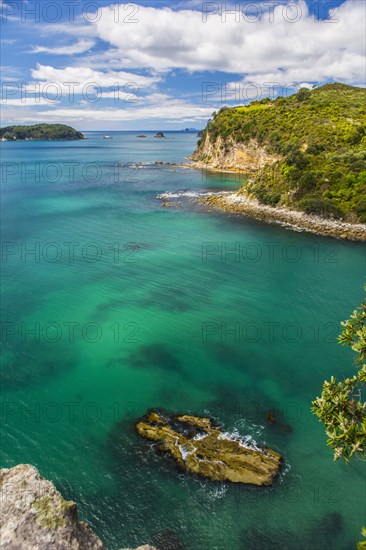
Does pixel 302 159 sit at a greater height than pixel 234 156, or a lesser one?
lesser

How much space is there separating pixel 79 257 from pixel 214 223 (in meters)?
26.4

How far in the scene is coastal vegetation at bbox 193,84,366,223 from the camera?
62.6 meters

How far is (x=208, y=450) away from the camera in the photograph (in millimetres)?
20781

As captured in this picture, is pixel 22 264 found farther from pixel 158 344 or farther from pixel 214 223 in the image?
pixel 214 223

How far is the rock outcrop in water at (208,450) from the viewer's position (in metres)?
19.7

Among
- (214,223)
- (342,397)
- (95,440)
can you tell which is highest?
(214,223)

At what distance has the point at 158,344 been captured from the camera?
30875mm

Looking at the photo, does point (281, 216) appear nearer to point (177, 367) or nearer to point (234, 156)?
point (177, 367)

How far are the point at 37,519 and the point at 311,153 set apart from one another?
76779 millimetres

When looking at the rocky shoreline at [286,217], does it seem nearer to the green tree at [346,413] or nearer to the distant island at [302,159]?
the distant island at [302,159]

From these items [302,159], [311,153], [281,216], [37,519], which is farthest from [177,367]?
[311,153]

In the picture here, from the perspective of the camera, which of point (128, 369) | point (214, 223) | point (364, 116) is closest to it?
point (128, 369)

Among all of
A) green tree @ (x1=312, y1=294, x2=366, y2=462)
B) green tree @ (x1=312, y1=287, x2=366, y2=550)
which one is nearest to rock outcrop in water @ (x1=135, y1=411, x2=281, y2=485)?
green tree @ (x1=312, y1=287, x2=366, y2=550)

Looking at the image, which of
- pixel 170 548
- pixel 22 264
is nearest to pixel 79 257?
pixel 22 264
